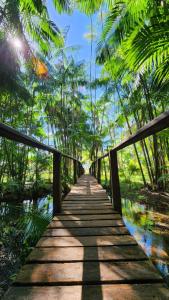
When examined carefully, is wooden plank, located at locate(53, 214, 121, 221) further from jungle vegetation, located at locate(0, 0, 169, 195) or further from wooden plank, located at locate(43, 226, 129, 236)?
jungle vegetation, located at locate(0, 0, 169, 195)

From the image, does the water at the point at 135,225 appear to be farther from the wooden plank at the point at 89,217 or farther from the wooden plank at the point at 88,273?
the wooden plank at the point at 88,273

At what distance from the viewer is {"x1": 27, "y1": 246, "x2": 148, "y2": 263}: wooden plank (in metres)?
1.58

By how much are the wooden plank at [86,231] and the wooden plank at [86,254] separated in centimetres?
35

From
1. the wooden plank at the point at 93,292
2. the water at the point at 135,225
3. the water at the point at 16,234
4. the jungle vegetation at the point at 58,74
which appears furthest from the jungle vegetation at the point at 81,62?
the wooden plank at the point at 93,292

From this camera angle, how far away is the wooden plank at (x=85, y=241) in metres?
1.87

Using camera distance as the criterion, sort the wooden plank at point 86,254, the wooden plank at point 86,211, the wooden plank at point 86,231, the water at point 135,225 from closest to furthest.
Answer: the wooden plank at point 86,254, the wooden plank at point 86,231, the water at point 135,225, the wooden plank at point 86,211

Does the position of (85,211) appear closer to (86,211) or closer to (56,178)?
(86,211)

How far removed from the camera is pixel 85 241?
1954mm

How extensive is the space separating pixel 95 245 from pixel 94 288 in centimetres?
62

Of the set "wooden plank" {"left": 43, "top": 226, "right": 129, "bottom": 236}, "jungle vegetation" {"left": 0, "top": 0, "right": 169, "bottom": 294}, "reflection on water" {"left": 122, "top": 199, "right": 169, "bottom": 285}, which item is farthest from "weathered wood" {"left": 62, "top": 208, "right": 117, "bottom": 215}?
"reflection on water" {"left": 122, "top": 199, "right": 169, "bottom": 285}

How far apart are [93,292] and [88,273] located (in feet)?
0.63

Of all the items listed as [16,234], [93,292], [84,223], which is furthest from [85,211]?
[93,292]

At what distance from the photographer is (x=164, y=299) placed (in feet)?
3.65

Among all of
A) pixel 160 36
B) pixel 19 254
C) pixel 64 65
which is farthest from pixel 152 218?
pixel 64 65
